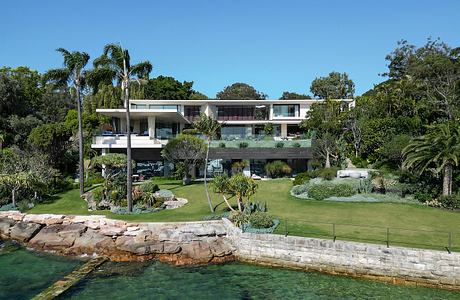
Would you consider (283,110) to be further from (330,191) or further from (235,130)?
(330,191)

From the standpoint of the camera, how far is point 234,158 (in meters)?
43.2

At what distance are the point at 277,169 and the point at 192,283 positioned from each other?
82.7 feet

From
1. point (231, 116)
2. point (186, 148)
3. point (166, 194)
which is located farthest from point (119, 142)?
point (231, 116)

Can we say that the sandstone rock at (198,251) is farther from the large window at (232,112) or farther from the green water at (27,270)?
the large window at (232,112)

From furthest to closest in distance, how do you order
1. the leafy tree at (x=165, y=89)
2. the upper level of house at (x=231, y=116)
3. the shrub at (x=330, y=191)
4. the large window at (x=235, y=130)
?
the leafy tree at (x=165, y=89), the upper level of house at (x=231, y=116), the large window at (x=235, y=130), the shrub at (x=330, y=191)

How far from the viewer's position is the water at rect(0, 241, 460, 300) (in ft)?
57.7

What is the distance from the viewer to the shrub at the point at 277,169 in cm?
4275

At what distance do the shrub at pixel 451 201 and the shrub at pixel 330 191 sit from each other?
20.9ft

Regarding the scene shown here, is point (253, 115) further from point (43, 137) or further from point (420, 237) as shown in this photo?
point (420, 237)

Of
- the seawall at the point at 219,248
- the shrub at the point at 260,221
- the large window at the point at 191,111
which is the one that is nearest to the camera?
the seawall at the point at 219,248

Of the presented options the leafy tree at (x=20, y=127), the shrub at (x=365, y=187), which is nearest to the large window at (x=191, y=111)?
the leafy tree at (x=20, y=127)

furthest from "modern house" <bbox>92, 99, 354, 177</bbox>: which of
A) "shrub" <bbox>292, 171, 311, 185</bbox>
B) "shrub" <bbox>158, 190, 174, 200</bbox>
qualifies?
"shrub" <bbox>158, 190, 174, 200</bbox>

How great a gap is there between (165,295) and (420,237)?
1347 cm

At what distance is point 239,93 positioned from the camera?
9725 cm
